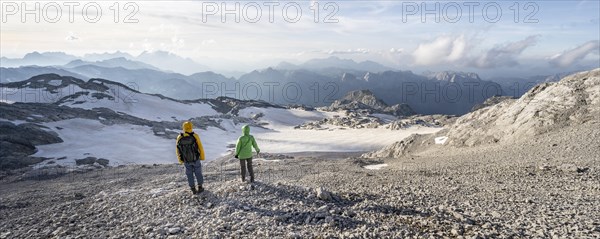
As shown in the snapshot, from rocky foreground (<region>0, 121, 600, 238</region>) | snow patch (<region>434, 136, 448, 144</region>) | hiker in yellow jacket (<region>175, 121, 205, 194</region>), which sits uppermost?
hiker in yellow jacket (<region>175, 121, 205, 194</region>)

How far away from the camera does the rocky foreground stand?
9.09 meters

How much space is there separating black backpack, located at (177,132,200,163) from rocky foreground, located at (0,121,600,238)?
1340 mm

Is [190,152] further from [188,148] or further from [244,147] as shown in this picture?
[244,147]

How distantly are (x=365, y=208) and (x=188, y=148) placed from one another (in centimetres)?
695

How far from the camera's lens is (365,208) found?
10906 millimetres

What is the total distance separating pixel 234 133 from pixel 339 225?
2856 inches

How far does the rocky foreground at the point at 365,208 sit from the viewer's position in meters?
9.09

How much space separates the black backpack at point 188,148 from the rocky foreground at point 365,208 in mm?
1340

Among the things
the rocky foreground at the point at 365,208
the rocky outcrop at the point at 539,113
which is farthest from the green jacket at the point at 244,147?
the rocky outcrop at the point at 539,113

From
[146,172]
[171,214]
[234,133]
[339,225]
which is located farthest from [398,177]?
[234,133]

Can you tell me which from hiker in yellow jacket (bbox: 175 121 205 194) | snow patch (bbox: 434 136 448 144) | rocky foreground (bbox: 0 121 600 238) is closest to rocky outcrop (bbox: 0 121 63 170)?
rocky foreground (bbox: 0 121 600 238)

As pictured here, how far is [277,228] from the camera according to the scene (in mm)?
9633

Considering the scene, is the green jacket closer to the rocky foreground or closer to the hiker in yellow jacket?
the rocky foreground

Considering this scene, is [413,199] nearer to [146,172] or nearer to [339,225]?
[339,225]
